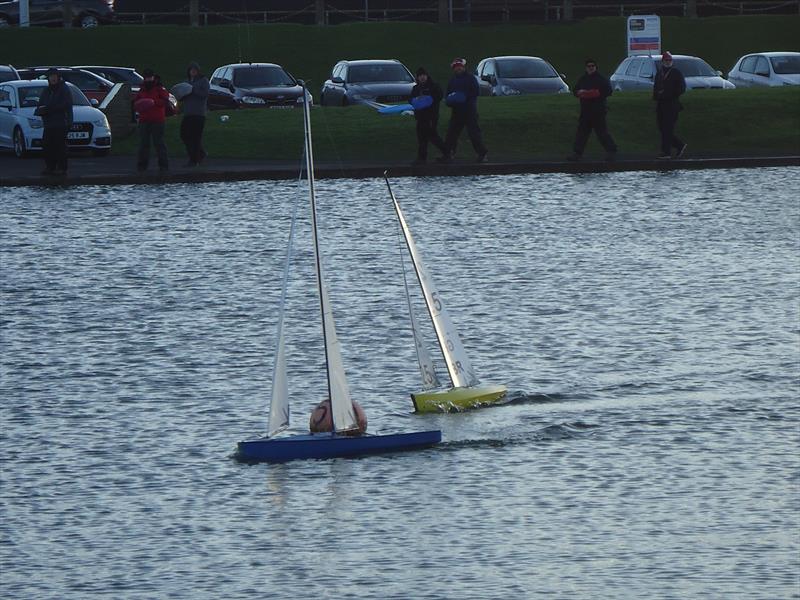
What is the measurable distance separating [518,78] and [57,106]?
16258 mm

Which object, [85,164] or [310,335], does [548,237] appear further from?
[85,164]

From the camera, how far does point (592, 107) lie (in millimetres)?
36469

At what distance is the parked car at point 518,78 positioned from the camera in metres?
47.2

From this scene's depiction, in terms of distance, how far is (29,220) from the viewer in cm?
3005

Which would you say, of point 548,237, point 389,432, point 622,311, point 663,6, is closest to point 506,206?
point 548,237

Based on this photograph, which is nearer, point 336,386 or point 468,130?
point 336,386

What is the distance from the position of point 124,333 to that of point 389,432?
5541 mm

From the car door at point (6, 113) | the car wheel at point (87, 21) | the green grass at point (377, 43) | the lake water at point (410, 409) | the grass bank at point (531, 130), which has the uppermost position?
the car wheel at point (87, 21)

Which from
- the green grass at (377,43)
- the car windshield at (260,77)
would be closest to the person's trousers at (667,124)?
the car windshield at (260,77)

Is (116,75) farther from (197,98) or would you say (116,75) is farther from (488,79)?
(197,98)

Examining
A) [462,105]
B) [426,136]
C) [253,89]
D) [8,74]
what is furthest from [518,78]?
[8,74]

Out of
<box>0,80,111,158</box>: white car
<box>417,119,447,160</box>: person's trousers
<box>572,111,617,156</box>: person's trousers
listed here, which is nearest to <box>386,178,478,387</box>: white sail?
<box>417,119,447,160</box>: person's trousers

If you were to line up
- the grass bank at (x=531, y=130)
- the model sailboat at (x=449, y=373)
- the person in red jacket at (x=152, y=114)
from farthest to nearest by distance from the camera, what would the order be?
the grass bank at (x=531, y=130)
the person in red jacket at (x=152, y=114)
the model sailboat at (x=449, y=373)

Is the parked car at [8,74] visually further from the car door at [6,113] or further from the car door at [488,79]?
the car door at [488,79]
